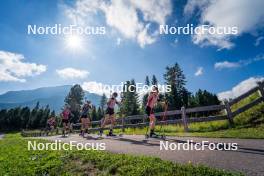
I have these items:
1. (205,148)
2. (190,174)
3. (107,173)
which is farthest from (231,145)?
(107,173)

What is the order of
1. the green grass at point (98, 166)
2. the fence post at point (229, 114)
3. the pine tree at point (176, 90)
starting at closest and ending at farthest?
1. the green grass at point (98, 166)
2. the fence post at point (229, 114)
3. the pine tree at point (176, 90)

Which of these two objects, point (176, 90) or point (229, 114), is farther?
point (176, 90)

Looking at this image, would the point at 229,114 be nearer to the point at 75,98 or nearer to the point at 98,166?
the point at 98,166

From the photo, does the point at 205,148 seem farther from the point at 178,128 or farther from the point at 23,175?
the point at 178,128

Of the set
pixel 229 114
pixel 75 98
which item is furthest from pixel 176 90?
pixel 229 114

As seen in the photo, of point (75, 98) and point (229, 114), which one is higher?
point (75, 98)

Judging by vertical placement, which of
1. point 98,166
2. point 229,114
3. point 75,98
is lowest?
point 98,166

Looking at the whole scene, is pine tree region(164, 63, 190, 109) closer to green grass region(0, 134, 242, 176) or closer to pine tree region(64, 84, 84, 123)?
pine tree region(64, 84, 84, 123)

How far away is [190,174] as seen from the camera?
16.9 ft

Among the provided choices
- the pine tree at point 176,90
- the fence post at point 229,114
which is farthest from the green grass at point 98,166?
the pine tree at point 176,90

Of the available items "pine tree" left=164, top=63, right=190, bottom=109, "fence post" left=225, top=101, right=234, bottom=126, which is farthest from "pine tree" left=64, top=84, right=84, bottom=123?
"fence post" left=225, top=101, right=234, bottom=126

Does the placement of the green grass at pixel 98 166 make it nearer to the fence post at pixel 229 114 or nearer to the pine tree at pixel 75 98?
the fence post at pixel 229 114

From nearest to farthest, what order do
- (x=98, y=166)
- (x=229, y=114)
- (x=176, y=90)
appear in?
1. (x=98, y=166)
2. (x=229, y=114)
3. (x=176, y=90)

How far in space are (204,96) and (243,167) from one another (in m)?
91.4
